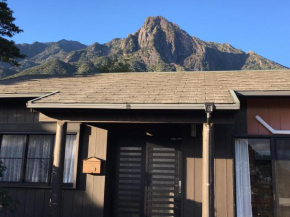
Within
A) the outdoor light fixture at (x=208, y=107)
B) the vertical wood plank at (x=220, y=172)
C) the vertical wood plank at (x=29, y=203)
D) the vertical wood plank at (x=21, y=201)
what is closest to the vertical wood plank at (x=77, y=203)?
the vertical wood plank at (x=29, y=203)

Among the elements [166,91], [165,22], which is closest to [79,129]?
[166,91]

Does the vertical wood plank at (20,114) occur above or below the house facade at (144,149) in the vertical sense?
above

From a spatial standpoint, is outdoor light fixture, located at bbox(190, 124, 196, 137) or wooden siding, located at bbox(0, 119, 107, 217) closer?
outdoor light fixture, located at bbox(190, 124, 196, 137)

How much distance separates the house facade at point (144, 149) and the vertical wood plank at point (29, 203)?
0.03 meters

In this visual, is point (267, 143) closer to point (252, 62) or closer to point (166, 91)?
point (166, 91)

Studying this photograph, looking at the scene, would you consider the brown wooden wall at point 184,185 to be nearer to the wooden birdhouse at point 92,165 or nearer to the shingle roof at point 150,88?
the wooden birdhouse at point 92,165

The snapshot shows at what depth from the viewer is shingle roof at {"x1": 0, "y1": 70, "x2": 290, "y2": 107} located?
5.27 m

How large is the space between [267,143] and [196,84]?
192 cm

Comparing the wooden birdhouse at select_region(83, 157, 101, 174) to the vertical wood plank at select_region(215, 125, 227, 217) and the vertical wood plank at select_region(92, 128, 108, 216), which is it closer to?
the vertical wood plank at select_region(92, 128, 108, 216)

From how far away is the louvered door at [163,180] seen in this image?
21.4 ft

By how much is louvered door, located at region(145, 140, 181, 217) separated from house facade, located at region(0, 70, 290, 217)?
→ 22mm

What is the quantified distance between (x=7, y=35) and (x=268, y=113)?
14.0 metres

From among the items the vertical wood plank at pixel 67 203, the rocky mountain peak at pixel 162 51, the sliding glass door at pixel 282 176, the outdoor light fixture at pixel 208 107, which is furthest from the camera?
the rocky mountain peak at pixel 162 51

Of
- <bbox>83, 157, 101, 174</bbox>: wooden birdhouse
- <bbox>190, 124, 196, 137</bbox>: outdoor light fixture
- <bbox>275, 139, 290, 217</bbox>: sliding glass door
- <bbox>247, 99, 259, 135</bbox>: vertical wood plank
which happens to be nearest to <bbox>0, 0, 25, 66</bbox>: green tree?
<bbox>83, 157, 101, 174</bbox>: wooden birdhouse
